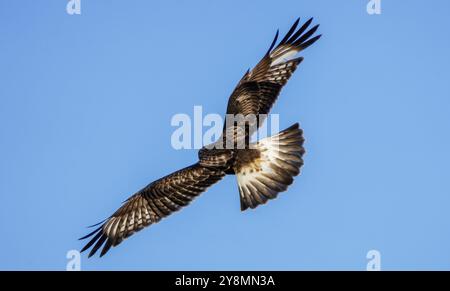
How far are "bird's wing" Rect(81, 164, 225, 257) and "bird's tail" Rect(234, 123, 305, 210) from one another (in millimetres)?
383

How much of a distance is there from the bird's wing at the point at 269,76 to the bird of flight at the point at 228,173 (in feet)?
0.06

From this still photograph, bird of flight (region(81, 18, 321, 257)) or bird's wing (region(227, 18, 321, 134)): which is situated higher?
bird's wing (region(227, 18, 321, 134))

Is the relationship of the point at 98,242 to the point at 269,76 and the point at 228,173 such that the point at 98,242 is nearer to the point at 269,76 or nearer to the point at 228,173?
the point at 228,173

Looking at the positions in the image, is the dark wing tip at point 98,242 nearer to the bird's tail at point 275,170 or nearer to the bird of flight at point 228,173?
the bird of flight at point 228,173

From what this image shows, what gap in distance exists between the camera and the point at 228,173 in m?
9.67

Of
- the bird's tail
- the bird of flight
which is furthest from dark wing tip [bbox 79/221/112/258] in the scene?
the bird's tail

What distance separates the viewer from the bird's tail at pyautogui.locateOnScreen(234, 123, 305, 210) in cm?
926

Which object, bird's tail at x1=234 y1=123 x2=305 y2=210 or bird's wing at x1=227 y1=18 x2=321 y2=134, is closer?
bird's tail at x1=234 y1=123 x2=305 y2=210

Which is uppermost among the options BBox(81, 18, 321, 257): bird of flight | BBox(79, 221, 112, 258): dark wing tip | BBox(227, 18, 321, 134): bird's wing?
BBox(227, 18, 321, 134): bird's wing

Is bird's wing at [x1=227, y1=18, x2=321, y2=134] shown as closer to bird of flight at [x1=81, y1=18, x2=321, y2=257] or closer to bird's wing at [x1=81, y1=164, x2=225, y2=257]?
bird of flight at [x1=81, y1=18, x2=321, y2=257]
